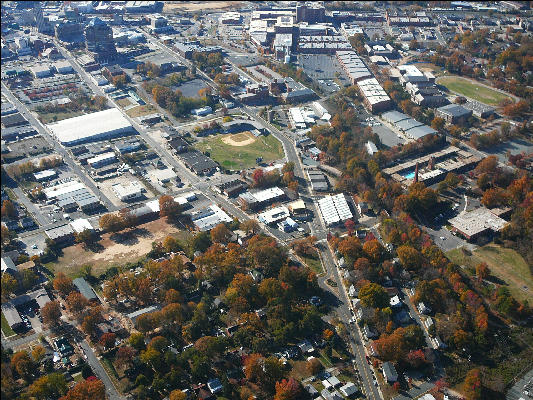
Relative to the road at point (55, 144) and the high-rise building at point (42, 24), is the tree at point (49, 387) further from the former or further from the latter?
the high-rise building at point (42, 24)

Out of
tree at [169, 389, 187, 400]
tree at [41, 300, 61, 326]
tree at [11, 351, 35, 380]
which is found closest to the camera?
tree at [169, 389, 187, 400]

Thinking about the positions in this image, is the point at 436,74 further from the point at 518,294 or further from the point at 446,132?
the point at 518,294

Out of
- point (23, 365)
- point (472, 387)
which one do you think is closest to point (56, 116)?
point (23, 365)

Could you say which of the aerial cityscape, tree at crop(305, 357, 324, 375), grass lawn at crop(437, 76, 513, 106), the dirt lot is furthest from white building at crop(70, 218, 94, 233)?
the dirt lot

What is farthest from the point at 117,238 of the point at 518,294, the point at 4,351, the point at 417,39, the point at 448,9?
the point at 448,9

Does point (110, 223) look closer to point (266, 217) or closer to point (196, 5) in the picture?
point (266, 217)

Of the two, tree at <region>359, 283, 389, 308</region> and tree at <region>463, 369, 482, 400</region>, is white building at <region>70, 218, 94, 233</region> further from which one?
tree at <region>463, 369, 482, 400</region>
